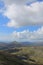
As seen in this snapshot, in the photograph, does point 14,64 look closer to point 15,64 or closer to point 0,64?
point 15,64

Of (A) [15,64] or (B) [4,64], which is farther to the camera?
(A) [15,64]

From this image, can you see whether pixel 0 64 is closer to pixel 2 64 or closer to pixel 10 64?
pixel 2 64

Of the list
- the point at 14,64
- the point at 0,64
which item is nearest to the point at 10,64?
the point at 14,64

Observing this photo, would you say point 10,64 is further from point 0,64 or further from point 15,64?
point 0,64

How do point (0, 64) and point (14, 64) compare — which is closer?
point (0, 64)

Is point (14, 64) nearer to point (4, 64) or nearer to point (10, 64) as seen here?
point (10, 64)

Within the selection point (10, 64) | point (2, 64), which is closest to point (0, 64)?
point (2, 64)

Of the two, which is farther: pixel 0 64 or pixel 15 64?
pixel 15 64
